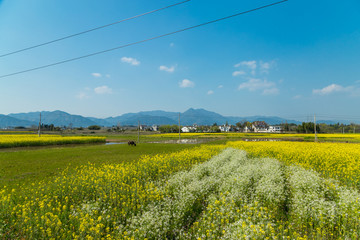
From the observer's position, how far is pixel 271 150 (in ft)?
60.7

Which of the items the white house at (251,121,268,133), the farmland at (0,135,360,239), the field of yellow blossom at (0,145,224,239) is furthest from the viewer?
the white house at (251,121,268,133)

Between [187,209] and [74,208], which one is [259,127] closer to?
[187,209]

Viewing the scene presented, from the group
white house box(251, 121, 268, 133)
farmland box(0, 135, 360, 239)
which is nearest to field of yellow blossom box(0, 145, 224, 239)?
farmland box(0, 135, 360, 239)

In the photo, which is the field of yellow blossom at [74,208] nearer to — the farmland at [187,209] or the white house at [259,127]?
the farmland at [187,209]

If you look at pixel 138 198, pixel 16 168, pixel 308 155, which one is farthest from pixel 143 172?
pixel 308 155

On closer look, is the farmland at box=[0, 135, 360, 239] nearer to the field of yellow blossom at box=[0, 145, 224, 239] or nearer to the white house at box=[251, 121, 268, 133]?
the field of yellow blossom at box=[0, 145, 224, 239]

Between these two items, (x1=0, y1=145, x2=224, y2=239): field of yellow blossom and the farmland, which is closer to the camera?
the farmland

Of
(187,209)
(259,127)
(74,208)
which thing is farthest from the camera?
(259,127)

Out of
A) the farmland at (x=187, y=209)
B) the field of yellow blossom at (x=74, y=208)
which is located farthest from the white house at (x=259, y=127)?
the field of yellow blossom at (x=74, y=208)

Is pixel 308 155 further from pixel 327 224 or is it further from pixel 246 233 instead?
pixel 246 233

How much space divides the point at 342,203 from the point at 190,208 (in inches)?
191

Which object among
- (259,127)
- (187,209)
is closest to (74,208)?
(187,209)

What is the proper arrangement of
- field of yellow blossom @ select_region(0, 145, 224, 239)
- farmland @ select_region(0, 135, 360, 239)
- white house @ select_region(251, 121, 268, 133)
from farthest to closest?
white house @ select_region(251, 121, 268, 133) < field of yellow blossom @ select_region(0, 145, 224, 239) < farmland @ select_region(0, 135, 360, 239)

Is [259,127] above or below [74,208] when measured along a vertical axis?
above
